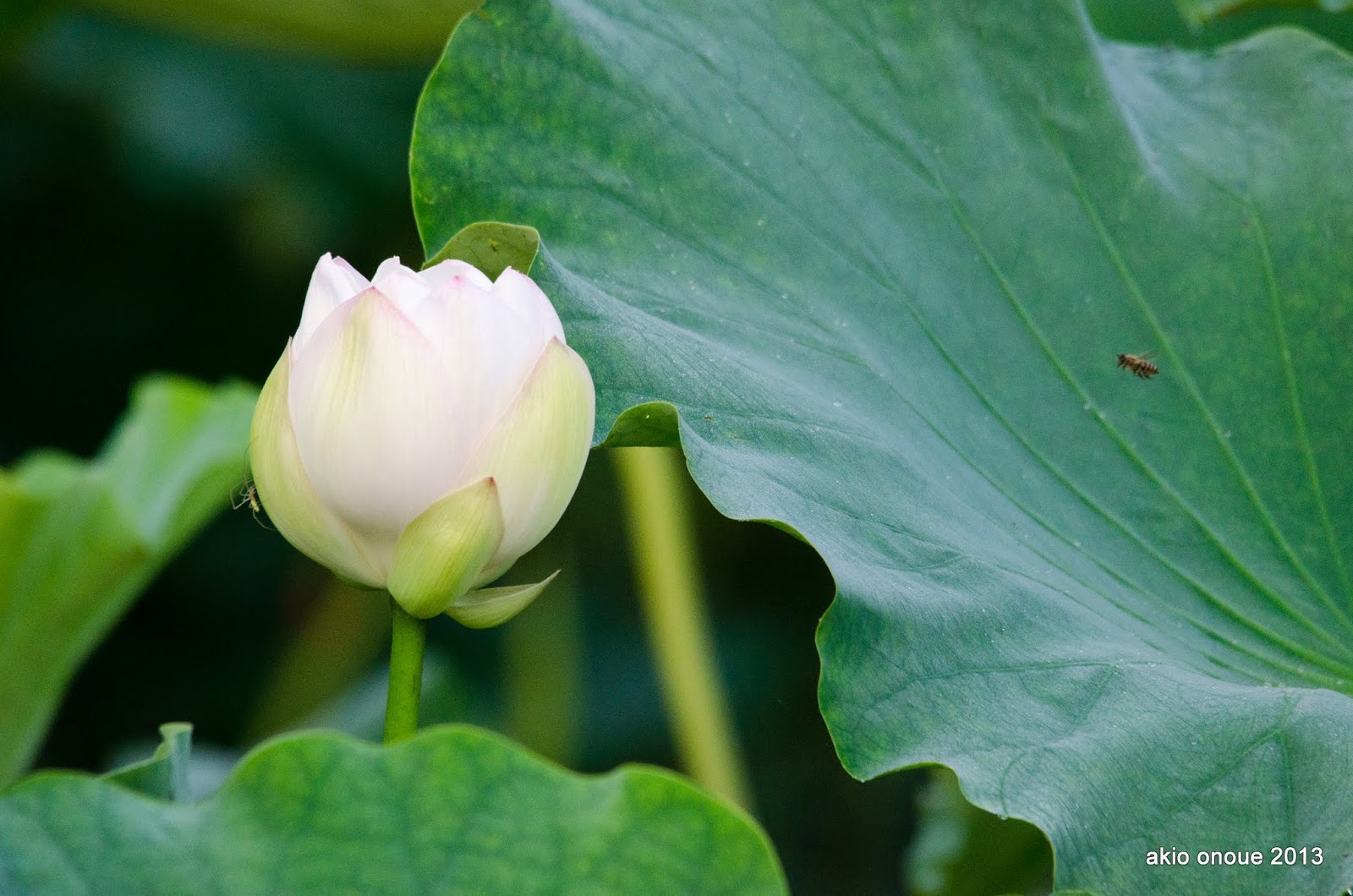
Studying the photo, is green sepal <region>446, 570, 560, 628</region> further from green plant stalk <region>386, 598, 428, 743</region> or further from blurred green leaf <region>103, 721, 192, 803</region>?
blurred green leaf <region>103, 721, 192, 803</region>

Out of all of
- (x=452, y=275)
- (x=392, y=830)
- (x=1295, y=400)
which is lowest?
(x=1295, y=400)

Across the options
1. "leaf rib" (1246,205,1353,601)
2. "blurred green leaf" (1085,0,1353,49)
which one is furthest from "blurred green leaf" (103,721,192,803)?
"blurred green leaf" (1085,0,1353,49)

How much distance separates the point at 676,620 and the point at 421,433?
97 cm

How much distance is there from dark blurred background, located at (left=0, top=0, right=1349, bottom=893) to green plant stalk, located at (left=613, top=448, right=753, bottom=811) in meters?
0.70

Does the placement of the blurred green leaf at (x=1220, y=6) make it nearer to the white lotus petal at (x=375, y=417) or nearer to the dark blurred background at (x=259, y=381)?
the white lotus petal at (x=375, y=417)

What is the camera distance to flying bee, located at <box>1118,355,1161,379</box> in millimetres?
894

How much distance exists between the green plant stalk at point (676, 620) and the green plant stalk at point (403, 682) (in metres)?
0.80

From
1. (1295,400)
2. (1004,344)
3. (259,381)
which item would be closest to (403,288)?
(1004,344)

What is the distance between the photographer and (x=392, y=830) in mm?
469

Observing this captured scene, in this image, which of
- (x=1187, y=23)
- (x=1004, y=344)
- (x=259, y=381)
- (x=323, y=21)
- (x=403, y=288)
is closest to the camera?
(x=403, y=288)

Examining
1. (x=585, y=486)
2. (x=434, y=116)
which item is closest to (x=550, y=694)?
(x=585, y=486)

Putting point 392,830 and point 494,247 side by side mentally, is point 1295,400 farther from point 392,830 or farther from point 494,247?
point 392,830

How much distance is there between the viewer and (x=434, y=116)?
0.80 meters

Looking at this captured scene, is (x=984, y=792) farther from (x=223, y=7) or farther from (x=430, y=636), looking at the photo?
(x=430, y=636)
